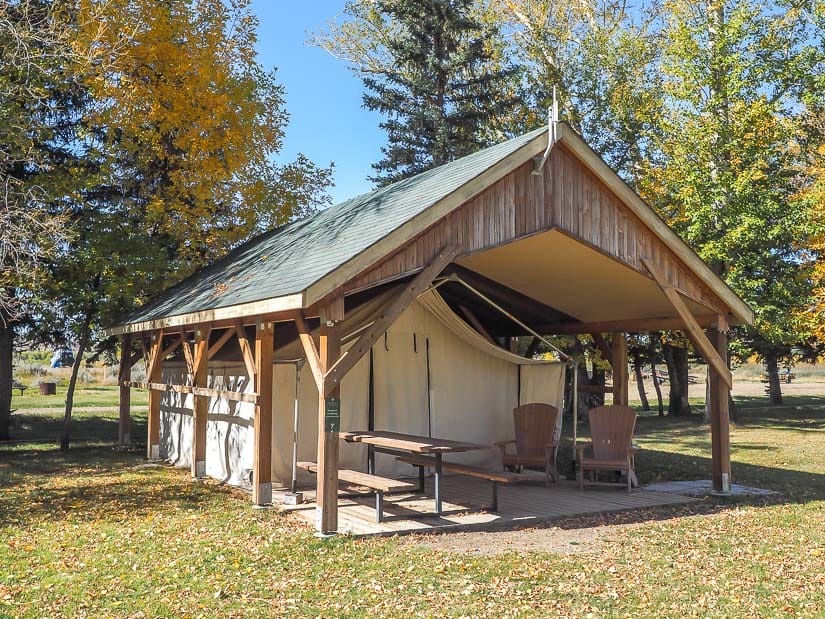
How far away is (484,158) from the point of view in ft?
28.8

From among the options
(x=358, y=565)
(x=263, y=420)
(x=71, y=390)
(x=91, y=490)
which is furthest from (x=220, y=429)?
(x=71, y=390)

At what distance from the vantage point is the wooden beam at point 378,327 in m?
7.21

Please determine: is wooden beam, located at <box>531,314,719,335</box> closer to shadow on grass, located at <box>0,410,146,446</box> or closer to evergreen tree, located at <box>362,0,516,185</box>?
shadow on grass, located at <box>0,410,146,446</box>

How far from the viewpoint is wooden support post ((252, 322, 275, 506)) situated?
27.1ft

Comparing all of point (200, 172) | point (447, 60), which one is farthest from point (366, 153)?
point (200, 172)

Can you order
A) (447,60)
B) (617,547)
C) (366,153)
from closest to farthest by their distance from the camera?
(617,547) < (447,60) < (366,153)

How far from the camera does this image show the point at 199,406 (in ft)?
33.7

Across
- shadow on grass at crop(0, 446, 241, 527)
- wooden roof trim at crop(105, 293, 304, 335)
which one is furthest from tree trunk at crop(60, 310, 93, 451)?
wooden roof trim at crop(105, 293, 304, 335)

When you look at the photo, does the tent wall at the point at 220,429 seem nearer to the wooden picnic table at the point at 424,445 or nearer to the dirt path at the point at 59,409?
the wooden picnic table at the point at 424,445

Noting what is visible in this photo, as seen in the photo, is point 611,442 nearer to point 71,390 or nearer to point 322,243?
point 322,243

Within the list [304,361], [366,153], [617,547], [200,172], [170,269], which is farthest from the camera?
[366,153]

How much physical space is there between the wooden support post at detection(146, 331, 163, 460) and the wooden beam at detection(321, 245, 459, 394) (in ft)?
18.0

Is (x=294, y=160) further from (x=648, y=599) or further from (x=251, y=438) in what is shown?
(x=648, y=599)

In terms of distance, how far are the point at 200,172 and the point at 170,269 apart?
2.38 m
